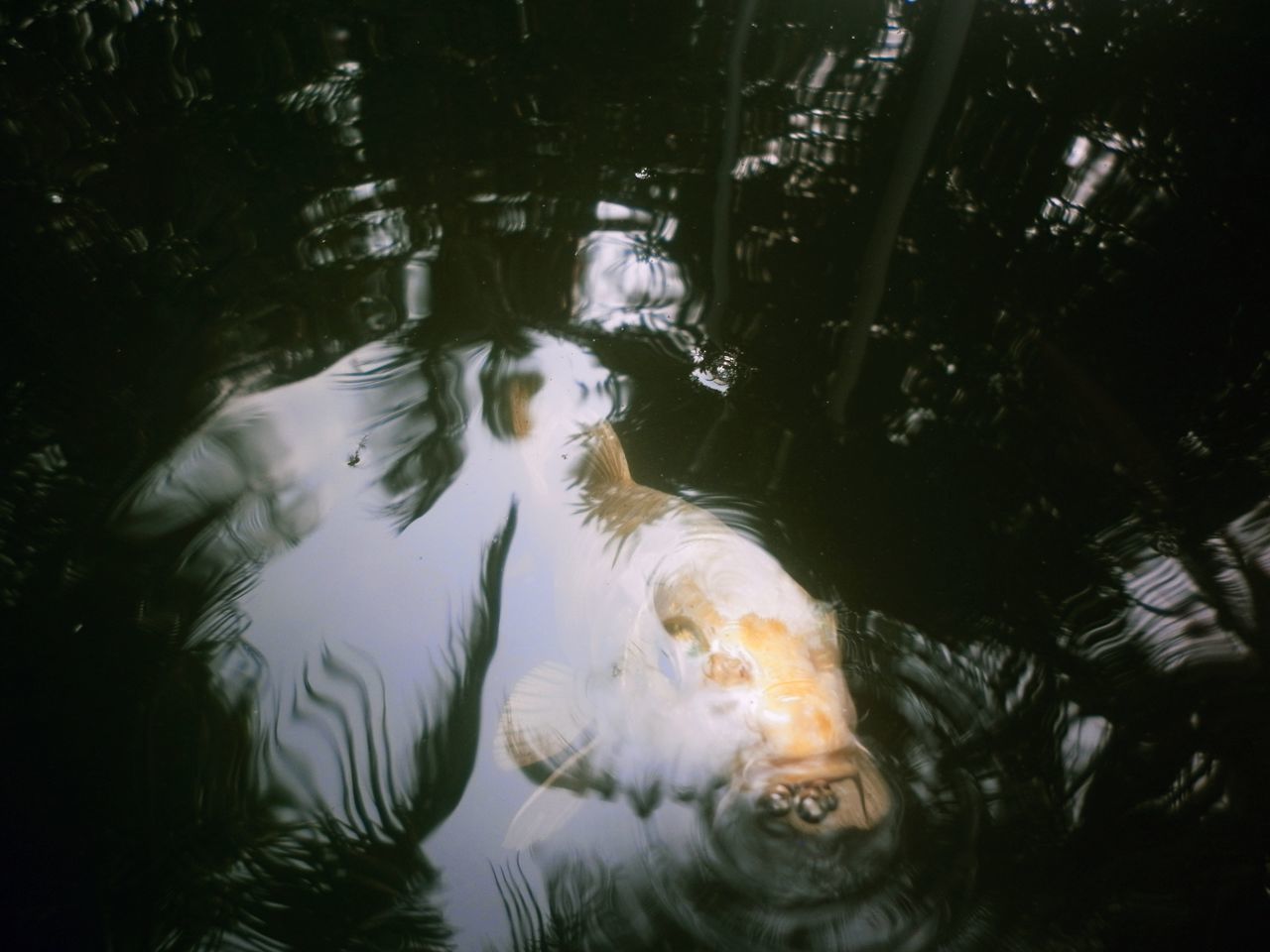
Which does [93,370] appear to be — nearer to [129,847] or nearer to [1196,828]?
[129,847]

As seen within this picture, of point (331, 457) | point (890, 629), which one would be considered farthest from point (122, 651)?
point (890, 629)

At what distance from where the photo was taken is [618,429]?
1.28 metres

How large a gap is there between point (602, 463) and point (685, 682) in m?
0.36

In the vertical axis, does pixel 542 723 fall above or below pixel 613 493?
below

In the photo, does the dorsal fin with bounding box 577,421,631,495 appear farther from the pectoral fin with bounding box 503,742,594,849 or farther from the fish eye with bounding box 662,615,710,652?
the pectoral fin with bounding box 503,742,594,849

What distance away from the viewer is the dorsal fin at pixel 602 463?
1.22m

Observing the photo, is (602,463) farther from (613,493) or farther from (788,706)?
(788,706)

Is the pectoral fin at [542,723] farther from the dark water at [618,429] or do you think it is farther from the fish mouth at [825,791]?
the fish mouth at [825,791]

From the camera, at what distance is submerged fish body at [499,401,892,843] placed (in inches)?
37.6

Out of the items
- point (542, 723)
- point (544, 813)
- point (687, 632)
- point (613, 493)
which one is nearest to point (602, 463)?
point (613, 493)

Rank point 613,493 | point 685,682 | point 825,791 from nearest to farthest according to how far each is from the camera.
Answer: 1. point 825,791
2. point 685,682
3. point 613,493

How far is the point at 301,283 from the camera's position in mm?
1400

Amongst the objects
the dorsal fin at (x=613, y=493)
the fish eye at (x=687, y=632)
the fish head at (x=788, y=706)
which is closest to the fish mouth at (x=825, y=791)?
the fish head at (x=788, y=706)

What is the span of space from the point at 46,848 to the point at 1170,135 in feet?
6.30
